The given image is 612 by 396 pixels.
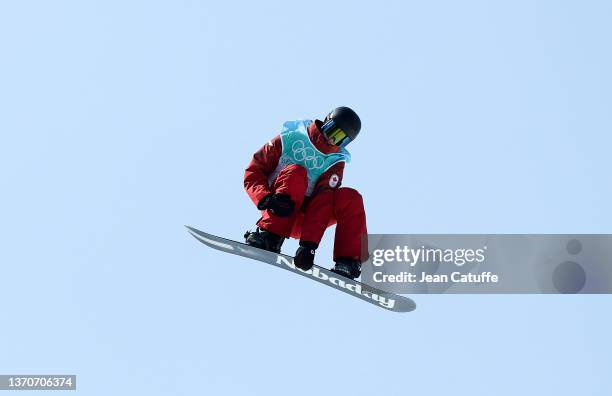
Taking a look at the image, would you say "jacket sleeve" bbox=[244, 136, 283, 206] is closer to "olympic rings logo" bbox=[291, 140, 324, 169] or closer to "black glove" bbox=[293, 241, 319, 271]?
"olympic rings logo" bbox=[291, 140, 324, 169]

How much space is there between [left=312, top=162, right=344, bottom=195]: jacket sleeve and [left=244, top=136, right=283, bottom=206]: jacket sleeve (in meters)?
0.71

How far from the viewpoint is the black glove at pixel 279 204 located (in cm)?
1403

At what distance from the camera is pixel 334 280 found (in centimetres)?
1428

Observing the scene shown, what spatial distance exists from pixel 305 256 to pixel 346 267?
2.31 ft

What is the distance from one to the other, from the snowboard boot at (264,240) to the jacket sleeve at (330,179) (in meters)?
0.86

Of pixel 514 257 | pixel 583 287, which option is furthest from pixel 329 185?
pixel 583 287

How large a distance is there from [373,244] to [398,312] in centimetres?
107

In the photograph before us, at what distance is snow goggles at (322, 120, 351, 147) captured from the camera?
14383mm

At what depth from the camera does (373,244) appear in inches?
577

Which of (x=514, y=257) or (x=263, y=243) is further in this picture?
(x=514, y=257)

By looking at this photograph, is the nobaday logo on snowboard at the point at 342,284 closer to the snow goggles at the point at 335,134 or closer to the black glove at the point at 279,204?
the black glove at the point at 279,204

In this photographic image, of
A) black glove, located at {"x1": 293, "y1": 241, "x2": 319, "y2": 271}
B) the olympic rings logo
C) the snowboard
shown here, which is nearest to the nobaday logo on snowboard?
the snowboard

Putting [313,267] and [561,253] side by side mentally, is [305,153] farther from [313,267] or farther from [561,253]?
[561,253]

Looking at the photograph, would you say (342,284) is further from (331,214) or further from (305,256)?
(331,214)
